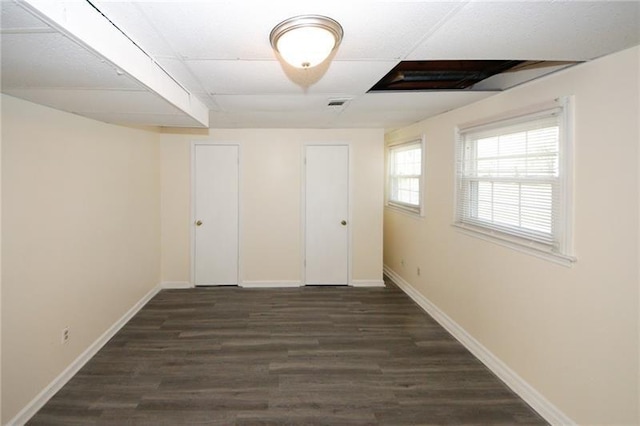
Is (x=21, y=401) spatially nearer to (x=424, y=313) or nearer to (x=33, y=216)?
(x=33, y=216)

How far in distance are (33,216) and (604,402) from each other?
3.72m

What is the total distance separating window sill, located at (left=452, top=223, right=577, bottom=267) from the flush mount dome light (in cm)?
193

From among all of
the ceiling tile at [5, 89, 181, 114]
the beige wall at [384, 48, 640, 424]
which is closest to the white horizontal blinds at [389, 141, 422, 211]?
the beige wall at [384, 48, 640, 424]

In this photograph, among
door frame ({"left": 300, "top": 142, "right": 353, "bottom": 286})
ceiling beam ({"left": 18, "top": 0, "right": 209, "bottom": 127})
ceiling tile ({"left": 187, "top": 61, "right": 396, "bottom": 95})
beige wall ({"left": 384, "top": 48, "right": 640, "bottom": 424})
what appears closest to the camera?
ceiling beam ({"left": 18, "top": 0, "right": 209, "bottom": 127})

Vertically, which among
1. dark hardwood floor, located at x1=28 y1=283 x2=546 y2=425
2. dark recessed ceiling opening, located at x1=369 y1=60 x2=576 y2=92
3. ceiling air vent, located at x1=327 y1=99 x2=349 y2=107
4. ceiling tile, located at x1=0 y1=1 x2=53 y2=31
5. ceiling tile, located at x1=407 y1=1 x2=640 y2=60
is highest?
dark recessed ceiling opening, located at x1=369 y1=60 x2=576 y2=92

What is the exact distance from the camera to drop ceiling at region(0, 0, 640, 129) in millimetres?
1370

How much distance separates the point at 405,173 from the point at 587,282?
3.20 metres

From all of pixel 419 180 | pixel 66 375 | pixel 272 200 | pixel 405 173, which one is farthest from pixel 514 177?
pixel 66 375

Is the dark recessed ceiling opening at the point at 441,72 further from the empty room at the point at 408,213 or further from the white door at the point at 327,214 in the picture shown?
the white door at the point at 327,214

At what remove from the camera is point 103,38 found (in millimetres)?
1479

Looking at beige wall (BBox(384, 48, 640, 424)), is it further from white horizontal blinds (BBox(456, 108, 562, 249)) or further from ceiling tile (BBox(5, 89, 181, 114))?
ceiling tile (BBox(5, 89, 181, 114))

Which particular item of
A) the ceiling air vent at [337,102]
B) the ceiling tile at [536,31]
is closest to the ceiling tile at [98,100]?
the ceiling air vent at [337,102]

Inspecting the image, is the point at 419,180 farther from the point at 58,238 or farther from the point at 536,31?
the point at 58,238

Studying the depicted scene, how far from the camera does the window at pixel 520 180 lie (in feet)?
7.38
